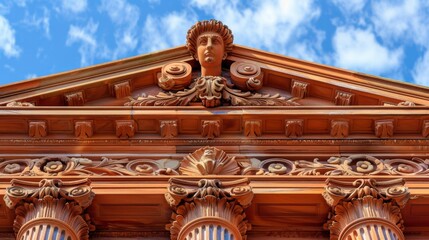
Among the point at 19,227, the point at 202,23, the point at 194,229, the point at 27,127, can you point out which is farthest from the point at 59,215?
the point at 202,23

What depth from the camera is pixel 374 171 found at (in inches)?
682

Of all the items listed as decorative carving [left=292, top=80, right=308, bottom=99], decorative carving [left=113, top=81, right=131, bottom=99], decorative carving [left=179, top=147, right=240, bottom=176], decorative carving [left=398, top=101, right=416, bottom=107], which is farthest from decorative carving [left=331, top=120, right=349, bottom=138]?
decorative carving [left=113, top=81, right=131, bottom=99]

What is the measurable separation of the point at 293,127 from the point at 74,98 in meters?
5.04

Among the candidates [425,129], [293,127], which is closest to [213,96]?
[293,127]

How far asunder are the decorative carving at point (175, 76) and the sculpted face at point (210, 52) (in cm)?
39

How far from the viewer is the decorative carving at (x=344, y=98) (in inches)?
771

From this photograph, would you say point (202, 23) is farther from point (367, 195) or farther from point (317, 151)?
point (367, 195)

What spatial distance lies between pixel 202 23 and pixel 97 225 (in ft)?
22.0

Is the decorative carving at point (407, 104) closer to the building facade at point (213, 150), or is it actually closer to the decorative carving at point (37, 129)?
the building facade at point (213, 150)

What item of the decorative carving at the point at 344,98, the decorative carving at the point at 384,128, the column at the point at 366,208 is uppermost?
the decorative carving at the point at 344,98

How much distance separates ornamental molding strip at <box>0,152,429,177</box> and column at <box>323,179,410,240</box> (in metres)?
0.88

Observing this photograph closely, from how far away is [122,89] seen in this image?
65.8 ft

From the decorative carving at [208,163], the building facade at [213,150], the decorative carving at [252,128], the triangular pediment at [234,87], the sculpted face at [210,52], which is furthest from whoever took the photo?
the sculpted face at [210,52]

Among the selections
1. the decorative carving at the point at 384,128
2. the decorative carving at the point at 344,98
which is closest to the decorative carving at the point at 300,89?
the decorative carving at the point at 344,98
